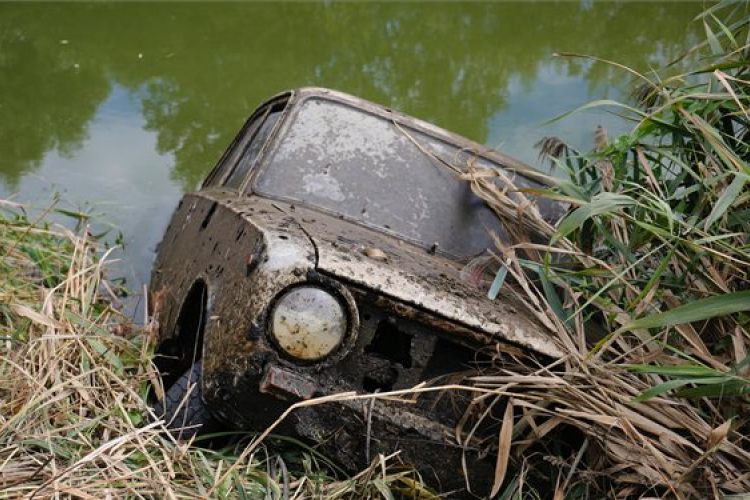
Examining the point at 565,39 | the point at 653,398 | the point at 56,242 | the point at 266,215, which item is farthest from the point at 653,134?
the point at 565,39

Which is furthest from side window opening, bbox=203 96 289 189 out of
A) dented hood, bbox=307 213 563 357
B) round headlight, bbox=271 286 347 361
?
round headlight, bbox=271 286 347 361

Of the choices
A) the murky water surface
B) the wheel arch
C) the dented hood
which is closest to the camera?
the dented hood

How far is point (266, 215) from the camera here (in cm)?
303

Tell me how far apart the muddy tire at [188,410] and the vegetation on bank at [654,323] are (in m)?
0.84

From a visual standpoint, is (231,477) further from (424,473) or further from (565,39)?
(565,39)

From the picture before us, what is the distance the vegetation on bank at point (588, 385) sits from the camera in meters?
2.56

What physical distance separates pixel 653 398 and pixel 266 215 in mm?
1290

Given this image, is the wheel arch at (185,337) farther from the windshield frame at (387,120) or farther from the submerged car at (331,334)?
the windshield frame at (387,120)

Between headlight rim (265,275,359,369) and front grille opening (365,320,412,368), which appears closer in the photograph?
headlight rim (265,275,359,369)

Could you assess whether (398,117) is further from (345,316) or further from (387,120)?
(345,316)

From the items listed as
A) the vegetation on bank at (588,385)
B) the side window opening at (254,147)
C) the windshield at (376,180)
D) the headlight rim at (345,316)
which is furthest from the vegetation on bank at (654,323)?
the side window opening at (254,147)

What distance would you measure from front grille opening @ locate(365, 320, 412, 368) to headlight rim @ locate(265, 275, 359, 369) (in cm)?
11

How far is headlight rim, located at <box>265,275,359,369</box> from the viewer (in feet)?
8.54

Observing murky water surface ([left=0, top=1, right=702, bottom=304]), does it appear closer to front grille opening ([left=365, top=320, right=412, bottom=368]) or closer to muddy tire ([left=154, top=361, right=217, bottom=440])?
muddy tire ([left=154, top=361, right=217, bottom=440])
